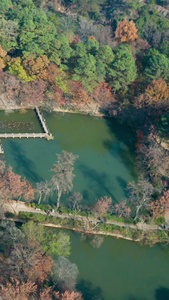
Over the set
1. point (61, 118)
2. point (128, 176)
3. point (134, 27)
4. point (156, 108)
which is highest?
point (134, 27)

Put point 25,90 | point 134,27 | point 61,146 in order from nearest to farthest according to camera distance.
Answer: point 61,146
point 25,90
point 134,27

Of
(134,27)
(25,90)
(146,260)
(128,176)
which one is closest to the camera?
(146,260)

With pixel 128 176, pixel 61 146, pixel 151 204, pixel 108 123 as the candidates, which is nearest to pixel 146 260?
pixel 151 204

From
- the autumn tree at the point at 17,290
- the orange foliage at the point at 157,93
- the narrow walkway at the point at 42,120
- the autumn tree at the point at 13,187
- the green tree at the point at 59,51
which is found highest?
the green tree at the point at 59,51

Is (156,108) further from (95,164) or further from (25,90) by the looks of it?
(25,90)

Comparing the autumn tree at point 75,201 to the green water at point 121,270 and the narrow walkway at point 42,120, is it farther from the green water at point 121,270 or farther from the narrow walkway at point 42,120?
the narrow walkway at point 42,120

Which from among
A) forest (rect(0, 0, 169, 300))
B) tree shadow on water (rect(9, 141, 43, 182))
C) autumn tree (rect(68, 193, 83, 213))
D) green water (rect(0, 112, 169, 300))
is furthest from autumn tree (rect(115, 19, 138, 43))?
autumn tree (rect(68, 193, 83, 213))

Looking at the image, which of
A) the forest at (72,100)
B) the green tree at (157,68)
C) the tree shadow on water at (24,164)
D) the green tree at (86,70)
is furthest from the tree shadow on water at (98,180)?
the green tree at (157,68)
